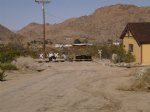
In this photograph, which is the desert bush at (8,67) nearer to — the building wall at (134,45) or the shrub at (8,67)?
the shrub at (8,67)

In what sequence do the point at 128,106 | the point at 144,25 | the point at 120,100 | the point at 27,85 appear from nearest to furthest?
the point at 128,106 < the point at 120,100 < the point at 27,85 < the point at 144,25

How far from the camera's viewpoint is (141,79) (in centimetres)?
2631

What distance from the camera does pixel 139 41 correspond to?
1901 inches

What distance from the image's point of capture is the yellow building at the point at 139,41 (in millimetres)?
48125

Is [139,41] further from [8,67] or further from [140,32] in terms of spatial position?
[8,67]

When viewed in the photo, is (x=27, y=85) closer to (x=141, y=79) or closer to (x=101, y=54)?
(x=141, y=79)

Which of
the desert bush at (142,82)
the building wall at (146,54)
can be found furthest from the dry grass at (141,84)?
the building wall at (146,54)

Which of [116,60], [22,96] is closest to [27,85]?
[22,96]

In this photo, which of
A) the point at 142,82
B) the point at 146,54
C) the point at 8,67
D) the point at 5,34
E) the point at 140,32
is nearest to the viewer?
the point at 142,82

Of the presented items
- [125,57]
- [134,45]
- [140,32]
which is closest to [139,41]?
[140,32]

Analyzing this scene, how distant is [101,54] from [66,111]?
4814 cm

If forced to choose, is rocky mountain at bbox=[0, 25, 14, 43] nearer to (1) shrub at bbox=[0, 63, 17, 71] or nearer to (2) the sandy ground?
(1) shrub at bbox=[0, 63, 17, 71]

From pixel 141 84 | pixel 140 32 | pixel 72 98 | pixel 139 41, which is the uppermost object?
pixel 140 32

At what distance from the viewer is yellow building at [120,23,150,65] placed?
48.1 metres
